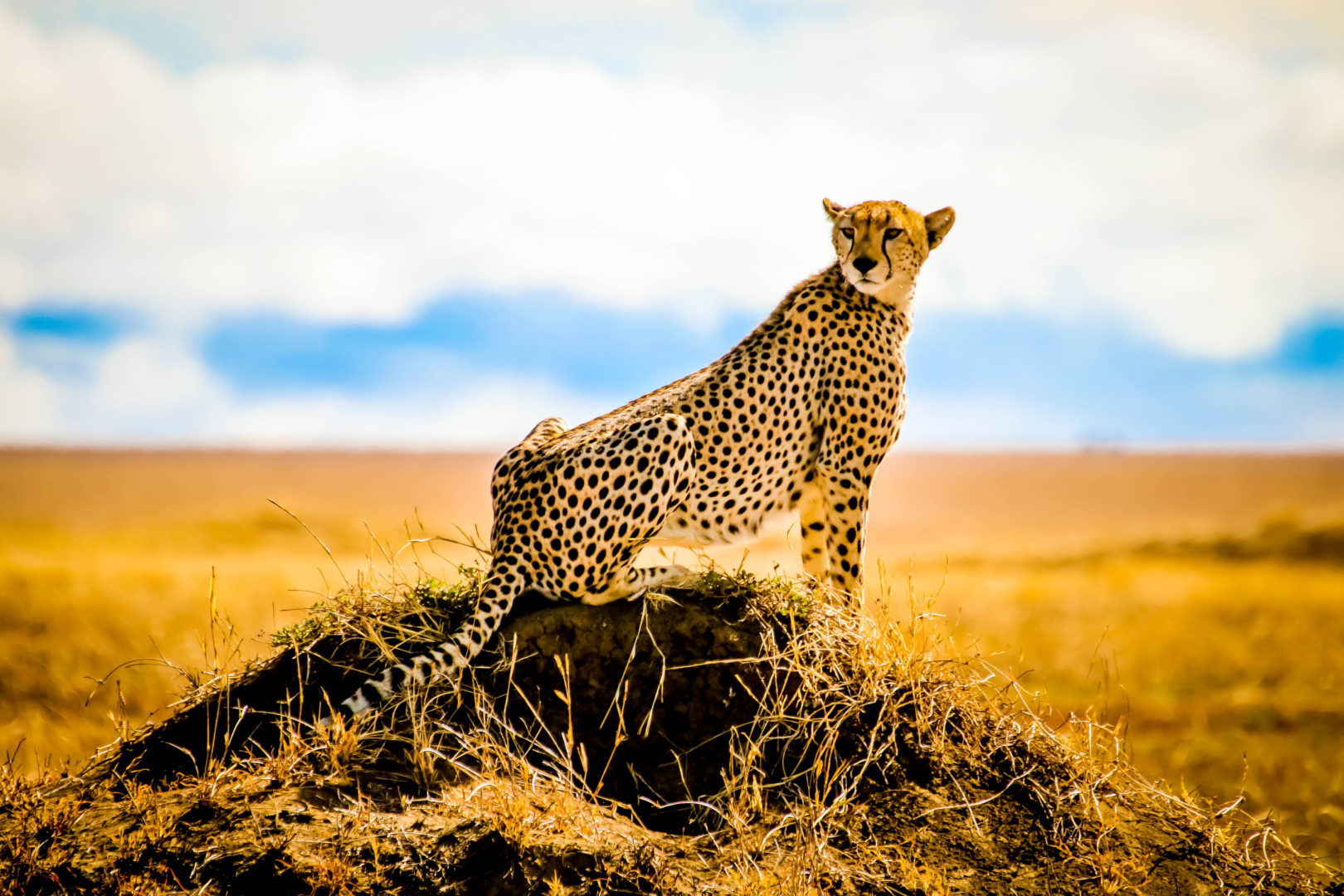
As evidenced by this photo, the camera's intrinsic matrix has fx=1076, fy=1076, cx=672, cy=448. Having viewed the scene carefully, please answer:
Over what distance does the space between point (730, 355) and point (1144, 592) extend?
1611 cm

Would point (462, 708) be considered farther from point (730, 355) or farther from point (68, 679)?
point (68, 679)

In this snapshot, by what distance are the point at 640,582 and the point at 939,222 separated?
2.20m

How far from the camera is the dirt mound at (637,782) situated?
3.69 metres

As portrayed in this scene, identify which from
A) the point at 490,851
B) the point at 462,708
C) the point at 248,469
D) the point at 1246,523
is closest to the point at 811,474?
the point at 462,708

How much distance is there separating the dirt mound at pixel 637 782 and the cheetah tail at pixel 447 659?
85 millimetres

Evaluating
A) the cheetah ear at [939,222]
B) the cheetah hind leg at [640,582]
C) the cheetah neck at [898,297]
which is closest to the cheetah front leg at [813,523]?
the cheetah hind leg at [640,582]

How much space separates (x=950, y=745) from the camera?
14.7 feet

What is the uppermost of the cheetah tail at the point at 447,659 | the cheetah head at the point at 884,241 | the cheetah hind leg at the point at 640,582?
the cheetah head at the point at 884,241

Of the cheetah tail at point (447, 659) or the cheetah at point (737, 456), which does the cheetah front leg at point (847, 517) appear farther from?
the cheetah tail at point (447, 659)

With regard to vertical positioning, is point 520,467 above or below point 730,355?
below

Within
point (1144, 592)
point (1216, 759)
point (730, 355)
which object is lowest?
point (1216, 759)

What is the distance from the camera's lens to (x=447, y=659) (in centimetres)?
439

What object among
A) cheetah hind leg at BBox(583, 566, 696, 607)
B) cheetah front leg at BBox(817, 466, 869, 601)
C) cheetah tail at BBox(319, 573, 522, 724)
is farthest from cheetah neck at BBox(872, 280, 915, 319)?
cheetah tail at BBox(319, 573, 522, 724)

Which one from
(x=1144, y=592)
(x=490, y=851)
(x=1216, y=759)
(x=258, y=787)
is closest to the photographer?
(x=490, y=851)
